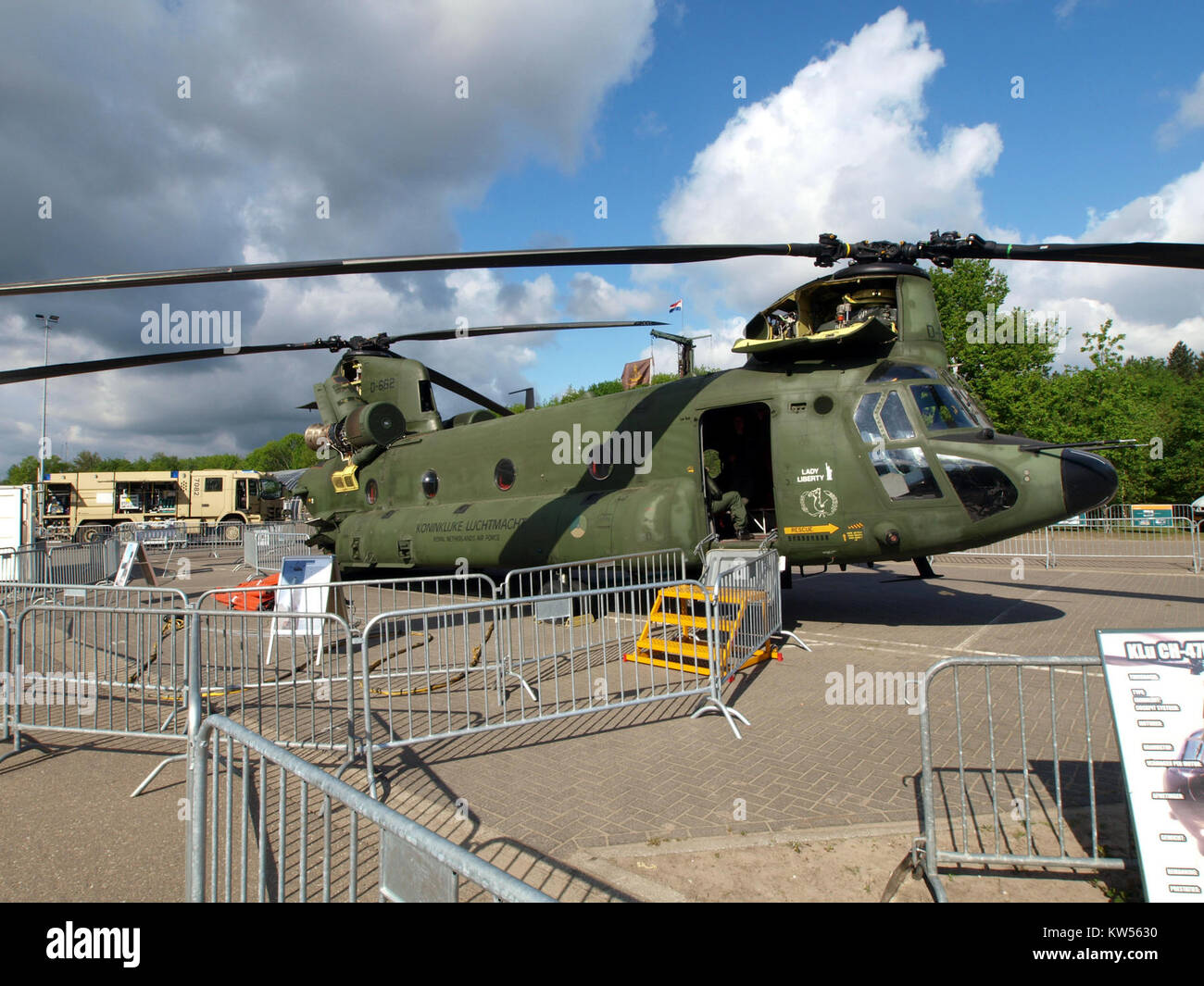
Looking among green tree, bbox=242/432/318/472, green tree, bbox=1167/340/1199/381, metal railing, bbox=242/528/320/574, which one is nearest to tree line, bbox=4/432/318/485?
green tree, bbox=242/432/318/472

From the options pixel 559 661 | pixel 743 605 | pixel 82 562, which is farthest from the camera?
pixel 82 562

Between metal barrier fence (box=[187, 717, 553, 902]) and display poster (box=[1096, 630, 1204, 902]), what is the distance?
3.34m

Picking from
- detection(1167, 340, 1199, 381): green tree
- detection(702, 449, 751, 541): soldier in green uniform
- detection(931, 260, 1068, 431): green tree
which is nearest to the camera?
detection(702, 449, 751, 541): soldier in green uniform

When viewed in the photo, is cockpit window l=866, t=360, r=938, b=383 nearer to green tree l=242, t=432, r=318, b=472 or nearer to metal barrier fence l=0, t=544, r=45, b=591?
metal barrier fence l=0, t=544, r=45, b=591

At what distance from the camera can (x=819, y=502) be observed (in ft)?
28.9

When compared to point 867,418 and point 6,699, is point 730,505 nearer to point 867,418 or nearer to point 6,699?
point 867,418

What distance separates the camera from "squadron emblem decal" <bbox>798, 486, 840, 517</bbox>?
8727mm

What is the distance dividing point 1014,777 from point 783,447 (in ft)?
16.7

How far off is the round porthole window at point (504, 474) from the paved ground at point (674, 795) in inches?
243

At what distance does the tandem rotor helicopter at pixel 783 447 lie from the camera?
7410 millimetres

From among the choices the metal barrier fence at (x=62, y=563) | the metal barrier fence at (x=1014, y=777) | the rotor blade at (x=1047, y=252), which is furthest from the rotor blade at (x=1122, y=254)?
the metal barrier fence at (x=62, y=563)

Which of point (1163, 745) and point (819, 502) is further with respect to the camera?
point (819, 502)

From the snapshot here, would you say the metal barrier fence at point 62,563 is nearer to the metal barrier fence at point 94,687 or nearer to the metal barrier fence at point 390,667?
the metal barrier fence at point 390,667

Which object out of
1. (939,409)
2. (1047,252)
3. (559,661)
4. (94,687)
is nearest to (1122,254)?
(1047,252)
